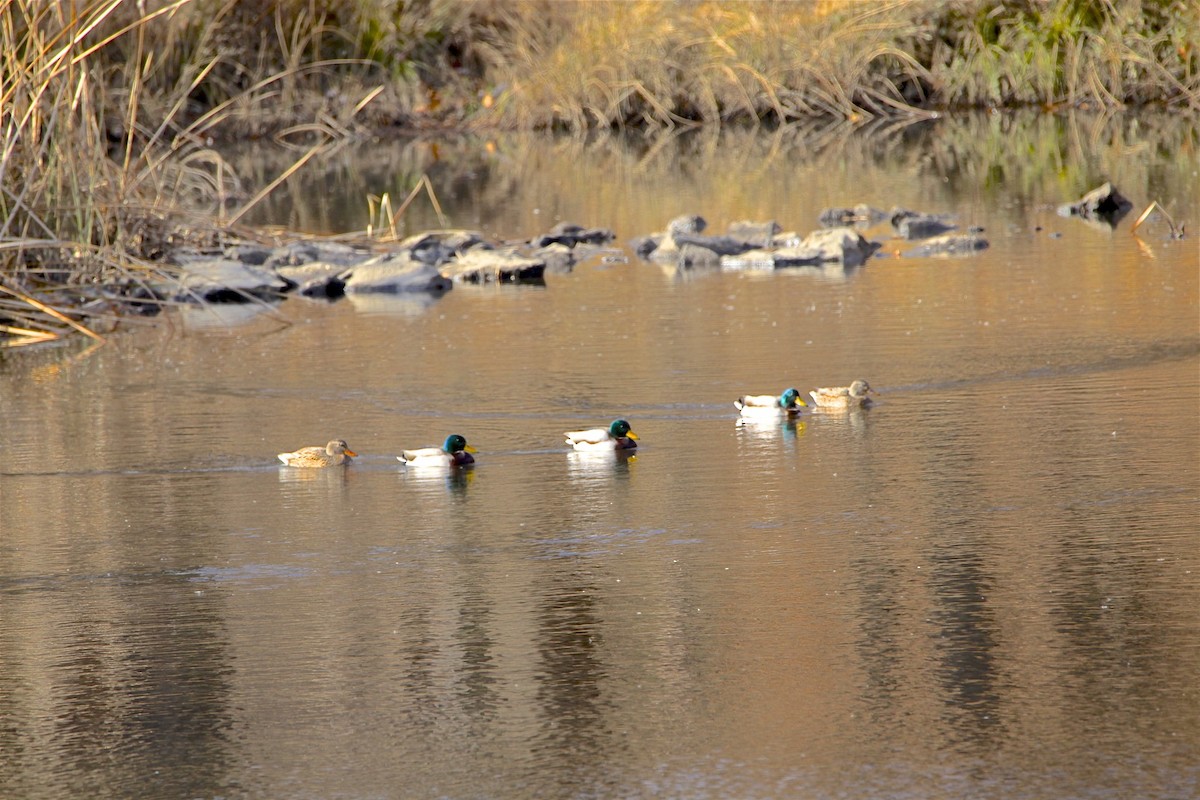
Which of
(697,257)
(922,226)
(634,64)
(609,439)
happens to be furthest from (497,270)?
(634,64)

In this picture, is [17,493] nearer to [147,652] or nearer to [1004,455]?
[147,652]

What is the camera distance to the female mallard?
8.21m

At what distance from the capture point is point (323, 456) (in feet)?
26.8

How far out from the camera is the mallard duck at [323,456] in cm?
816

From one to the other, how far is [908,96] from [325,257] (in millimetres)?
16851

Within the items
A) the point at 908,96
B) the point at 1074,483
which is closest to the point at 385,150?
the point at 908,96

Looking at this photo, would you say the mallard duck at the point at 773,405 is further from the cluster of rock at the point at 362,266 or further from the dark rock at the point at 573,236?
the dark rock at the point at 573,236

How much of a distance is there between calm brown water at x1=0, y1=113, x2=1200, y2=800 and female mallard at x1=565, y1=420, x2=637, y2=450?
0.51 ft

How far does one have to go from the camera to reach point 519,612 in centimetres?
594

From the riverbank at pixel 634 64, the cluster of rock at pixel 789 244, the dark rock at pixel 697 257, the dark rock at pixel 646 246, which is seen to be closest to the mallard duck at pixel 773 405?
the cluster of rock at pixel 789 244

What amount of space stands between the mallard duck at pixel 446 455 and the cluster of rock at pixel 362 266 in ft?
16.6

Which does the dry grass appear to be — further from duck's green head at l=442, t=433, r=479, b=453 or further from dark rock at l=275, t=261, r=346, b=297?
duck's green head at l=442, t=433, r=479, b=453

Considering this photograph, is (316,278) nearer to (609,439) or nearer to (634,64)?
(609,439)

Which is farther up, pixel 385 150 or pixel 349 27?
pixel 349 27
